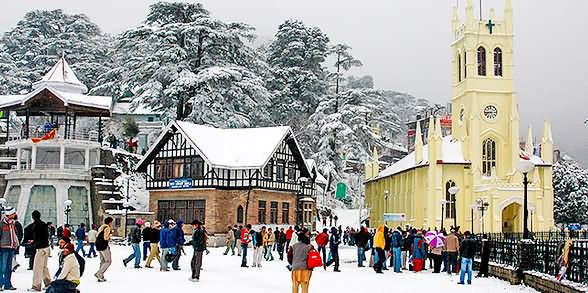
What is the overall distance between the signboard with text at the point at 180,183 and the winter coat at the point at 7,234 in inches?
1228

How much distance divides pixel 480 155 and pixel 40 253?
49.7 m

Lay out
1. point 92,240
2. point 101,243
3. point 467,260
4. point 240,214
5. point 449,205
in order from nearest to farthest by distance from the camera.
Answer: point 101,243 < point 467,260 < point 92,240 < point 240,214 < point 449,205

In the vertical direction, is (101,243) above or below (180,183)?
below

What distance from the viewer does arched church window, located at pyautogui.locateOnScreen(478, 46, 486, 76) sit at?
64.6 metres

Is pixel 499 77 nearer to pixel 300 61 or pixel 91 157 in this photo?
pixel 300 61

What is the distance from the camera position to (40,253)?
16156 mm

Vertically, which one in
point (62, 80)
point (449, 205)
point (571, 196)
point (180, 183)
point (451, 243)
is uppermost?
point (62, 80)

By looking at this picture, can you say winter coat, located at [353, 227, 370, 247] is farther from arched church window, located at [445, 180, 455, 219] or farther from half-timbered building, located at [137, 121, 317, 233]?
arched church window, located at [445, 180, 455, 219]

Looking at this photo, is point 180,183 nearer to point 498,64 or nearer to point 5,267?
point 498,64

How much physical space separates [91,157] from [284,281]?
3525 centimetres

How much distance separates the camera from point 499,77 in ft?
211

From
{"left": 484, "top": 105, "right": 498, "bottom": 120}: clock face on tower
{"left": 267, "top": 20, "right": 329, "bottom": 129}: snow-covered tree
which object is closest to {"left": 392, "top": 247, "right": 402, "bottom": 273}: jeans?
{"left": 484, "top": 105, "right": 498, "bottom": 120}: clock face on tower

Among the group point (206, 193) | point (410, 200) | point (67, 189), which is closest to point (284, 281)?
point (206, 193)

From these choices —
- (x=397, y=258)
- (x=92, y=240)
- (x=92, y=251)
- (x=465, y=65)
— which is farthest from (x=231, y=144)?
(x=397, y=258)
